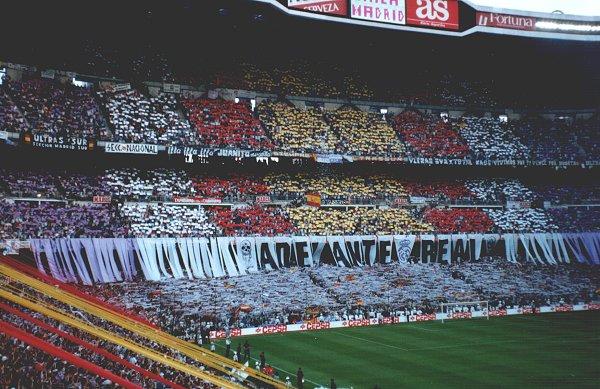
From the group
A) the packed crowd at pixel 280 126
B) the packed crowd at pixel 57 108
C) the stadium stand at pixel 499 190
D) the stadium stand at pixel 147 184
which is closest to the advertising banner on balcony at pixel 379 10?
the packed crowd at pixel 280 126

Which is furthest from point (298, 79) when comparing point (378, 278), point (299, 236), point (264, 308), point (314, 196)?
point (264, 308)

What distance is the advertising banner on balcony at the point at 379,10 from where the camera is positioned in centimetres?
6056

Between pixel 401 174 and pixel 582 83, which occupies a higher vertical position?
pixel 582 83

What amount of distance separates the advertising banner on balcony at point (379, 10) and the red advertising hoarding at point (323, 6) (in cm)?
95

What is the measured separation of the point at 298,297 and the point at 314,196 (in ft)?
49.4

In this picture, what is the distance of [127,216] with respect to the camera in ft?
162

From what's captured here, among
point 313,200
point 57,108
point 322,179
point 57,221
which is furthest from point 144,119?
point 322,179

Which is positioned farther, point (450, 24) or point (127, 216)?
point (450, 24)

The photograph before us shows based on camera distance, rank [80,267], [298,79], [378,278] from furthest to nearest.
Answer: [298,79], [378,278], [80,267]

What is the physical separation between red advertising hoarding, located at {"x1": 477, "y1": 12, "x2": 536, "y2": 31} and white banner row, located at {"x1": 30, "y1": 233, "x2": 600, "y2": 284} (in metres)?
22.2

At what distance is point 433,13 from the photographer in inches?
2510

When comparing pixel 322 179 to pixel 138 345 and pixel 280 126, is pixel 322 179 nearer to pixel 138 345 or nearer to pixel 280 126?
pixel 280 126

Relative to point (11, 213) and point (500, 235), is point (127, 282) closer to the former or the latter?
point (11, 213)

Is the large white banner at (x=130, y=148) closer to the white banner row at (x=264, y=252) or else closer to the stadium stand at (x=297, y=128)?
the white banner row at (x=264, y=252)
